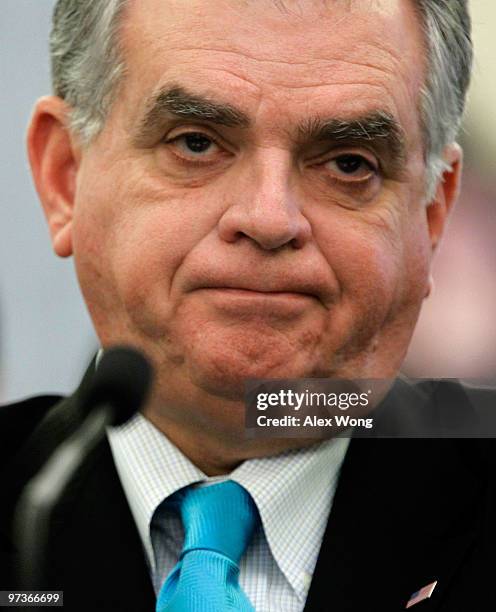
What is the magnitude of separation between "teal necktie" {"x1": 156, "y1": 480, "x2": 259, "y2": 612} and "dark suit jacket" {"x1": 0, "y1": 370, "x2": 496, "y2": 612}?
88 mm

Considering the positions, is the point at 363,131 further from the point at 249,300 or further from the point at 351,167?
the point at 249,300

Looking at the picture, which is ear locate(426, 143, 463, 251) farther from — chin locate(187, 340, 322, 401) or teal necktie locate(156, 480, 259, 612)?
teal necktie locate(156, 480, 259, 612)

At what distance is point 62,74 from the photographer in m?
2.20

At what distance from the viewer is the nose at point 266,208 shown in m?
1.79

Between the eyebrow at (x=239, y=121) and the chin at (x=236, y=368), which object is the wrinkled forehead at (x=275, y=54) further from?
the chin at (x=236, y=368)

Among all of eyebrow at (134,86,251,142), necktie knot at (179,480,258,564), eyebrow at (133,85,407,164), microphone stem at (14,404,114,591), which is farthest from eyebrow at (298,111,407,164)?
microphone stem at (14,404,114,591)

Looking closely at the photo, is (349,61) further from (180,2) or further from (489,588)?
(489,588)

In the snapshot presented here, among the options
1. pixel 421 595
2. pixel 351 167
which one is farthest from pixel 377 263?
pixel 421 595

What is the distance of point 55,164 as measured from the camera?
7.08ft

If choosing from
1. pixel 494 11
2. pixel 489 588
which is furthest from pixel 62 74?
pixel 489 588

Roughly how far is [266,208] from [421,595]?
65cm

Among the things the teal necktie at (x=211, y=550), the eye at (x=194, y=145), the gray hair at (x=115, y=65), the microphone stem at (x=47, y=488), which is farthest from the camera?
the gray hair at (x=115, y=65)

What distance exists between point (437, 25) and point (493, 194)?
0.33 m

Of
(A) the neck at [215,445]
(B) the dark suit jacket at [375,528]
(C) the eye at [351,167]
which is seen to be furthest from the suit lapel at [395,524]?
(C) the eye at [351,167]
